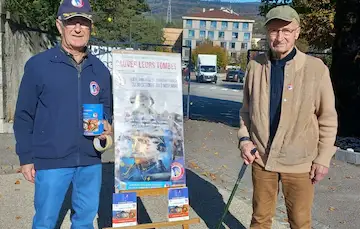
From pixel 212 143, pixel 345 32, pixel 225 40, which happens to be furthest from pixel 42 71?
pixel 225 40

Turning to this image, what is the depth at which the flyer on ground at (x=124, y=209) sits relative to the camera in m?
3.71

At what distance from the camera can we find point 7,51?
9.29m

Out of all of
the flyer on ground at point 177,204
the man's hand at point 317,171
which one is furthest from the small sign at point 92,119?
the man's hand at point 317,171

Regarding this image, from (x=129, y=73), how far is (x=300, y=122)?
5.08ft

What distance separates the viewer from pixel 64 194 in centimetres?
329

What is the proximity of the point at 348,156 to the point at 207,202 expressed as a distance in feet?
12.3

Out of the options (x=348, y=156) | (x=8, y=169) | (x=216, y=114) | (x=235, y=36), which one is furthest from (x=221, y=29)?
(x=8, y=169)

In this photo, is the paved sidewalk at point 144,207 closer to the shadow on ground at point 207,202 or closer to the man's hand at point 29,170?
the shadow on ground at point 207,202

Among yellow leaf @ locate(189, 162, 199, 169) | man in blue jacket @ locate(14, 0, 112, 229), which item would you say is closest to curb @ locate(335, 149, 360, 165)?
yellow leaf @ locate(189, 162, 199, 169)

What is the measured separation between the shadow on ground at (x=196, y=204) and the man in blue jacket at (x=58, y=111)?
170 centimetres

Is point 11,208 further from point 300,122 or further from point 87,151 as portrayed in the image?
point 300,122

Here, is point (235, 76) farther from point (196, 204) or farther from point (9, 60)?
point (196, 204)

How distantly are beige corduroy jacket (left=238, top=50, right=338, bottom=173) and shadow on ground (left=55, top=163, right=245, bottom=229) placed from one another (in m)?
1.80

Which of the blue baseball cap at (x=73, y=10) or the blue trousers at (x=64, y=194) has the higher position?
the blue baseball cap at (x=73, y=10)
